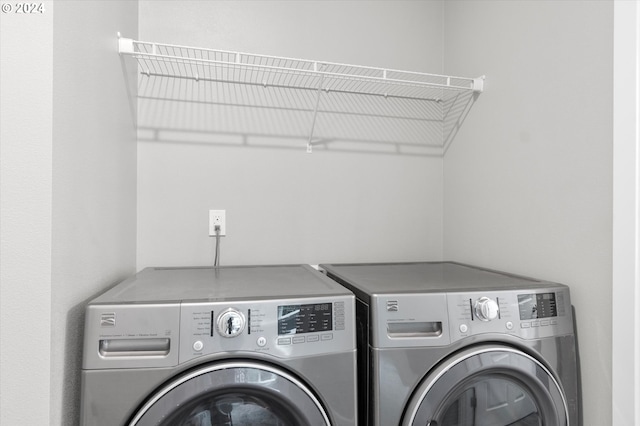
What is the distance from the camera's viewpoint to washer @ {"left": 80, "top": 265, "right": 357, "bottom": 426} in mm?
913

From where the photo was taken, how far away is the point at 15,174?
2.77 feet

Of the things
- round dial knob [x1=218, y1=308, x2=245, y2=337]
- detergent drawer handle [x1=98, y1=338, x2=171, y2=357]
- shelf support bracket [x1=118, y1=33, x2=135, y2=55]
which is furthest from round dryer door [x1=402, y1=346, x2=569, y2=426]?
shelf support bracket [x1=118, y1=33, x2=135, y2=55]

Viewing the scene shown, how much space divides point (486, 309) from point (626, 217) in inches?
18.6

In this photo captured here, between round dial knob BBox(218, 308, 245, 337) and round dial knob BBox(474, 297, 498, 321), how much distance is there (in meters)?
0.71

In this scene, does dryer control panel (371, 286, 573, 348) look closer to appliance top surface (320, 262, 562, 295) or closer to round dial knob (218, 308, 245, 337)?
appliance top surface (320, 262, 562, 295)

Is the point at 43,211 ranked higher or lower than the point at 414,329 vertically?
higher

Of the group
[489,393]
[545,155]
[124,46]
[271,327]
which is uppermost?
[124,46]

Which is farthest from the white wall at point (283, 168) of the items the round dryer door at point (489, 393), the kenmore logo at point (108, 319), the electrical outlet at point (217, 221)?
the round dryer door at point (489, 393)

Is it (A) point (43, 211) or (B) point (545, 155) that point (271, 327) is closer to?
(A) point (43, 211)

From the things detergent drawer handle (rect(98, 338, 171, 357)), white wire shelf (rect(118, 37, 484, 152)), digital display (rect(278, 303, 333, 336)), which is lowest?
detergent drawer handle (rect(98, 338, 171, 357))

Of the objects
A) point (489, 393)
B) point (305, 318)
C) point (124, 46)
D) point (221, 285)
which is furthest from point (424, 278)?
point (124, 46)

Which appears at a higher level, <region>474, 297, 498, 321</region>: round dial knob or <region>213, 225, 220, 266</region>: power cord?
<region>213, 225, 220, 266</region>: power cord

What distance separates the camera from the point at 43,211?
0.85m

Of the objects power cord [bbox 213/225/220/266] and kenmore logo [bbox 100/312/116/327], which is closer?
kenmore logo [bbox 100/312/116/327]
